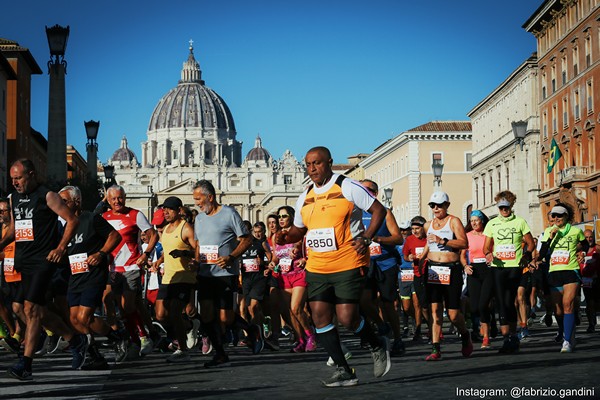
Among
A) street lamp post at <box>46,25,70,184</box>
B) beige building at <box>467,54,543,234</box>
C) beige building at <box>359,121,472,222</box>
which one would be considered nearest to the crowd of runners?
street lamp post at <box>46,25,70,184</box>

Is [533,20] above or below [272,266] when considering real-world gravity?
above

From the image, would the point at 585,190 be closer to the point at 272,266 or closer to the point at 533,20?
the point at 533,20

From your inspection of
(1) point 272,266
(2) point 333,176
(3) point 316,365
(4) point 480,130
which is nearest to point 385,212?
(2) point 333,176

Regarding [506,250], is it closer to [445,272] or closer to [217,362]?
[445,272]

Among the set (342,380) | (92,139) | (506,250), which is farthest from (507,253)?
(92,139)

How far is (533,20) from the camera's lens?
6425cm

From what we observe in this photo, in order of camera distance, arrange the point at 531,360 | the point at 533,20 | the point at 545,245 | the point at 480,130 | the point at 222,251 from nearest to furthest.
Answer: the point at 531,360 → the point at 222,251 → the point at 545,245 → the point at 533,20 → the point at 480,130

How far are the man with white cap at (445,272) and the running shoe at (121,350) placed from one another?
3057 mm

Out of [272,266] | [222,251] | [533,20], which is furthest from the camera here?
[533,20]

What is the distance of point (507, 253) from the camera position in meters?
13.7

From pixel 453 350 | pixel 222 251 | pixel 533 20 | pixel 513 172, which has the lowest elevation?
pixel 453 350

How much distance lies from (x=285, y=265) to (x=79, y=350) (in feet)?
13.9

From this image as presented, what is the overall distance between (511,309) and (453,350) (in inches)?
44.6

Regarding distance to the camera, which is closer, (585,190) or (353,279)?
(353,279)
